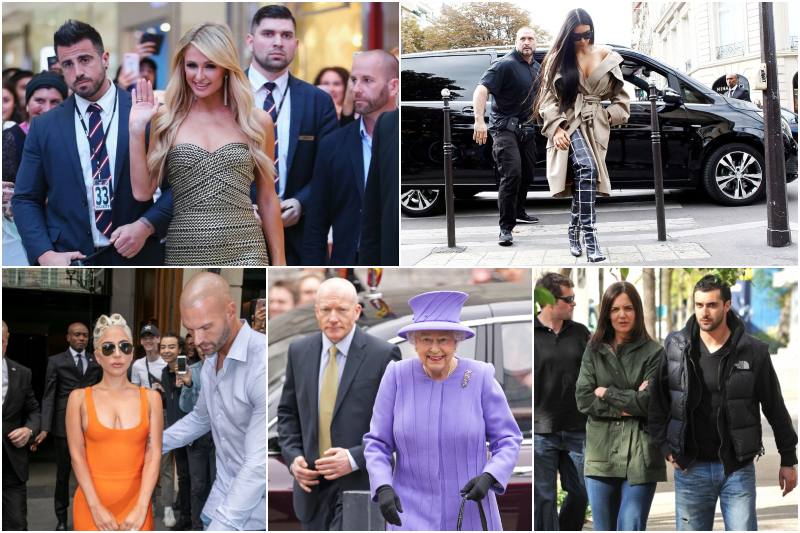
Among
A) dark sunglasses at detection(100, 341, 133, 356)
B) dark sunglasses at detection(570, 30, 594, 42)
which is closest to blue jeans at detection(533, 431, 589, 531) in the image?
dark sunglasses at detection(570, 30, 594, 42)

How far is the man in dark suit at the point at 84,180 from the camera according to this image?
5.03 m

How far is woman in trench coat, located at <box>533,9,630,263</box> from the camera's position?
5070 mm

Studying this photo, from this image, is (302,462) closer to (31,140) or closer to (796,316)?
(31,140)

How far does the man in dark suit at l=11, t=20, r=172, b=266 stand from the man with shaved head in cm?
53

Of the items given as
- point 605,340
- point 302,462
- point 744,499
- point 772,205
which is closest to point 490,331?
point 605,340

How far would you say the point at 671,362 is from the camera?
4574mm

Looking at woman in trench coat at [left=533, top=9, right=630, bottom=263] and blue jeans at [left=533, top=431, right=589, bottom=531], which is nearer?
blue jeans at [left=533, top=431, right=589, bottom=531]

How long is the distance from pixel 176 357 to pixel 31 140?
182 centimetres

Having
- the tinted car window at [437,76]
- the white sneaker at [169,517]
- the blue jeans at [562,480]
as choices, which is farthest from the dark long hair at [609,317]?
the white sneaker at [169,517]

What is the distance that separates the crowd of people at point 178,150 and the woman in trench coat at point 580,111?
1.13 m

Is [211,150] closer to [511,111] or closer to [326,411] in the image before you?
[326,411]

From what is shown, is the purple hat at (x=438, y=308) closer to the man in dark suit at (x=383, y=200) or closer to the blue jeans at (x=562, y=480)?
the man in dark suit at (x=383, y=200)

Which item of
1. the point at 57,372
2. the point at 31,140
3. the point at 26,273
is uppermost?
the point at 31,140

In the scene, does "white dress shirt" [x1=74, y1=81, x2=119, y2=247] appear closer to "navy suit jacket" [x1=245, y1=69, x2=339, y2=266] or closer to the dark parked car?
"navy suit jacket" [x1=245, y1=69, x2=339, y2=266]
